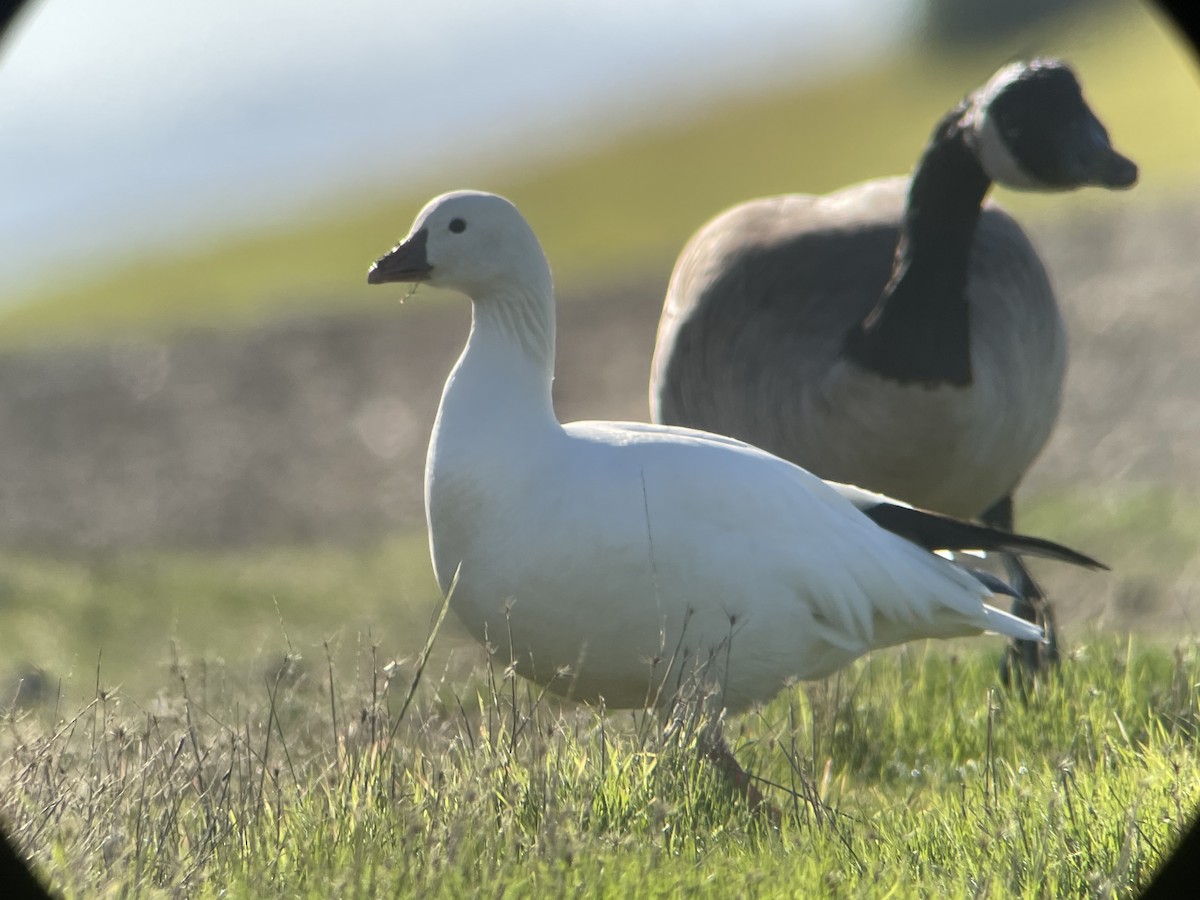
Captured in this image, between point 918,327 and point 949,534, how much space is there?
55.4 inches

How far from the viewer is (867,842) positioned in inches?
146

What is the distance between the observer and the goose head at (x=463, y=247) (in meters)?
4.64

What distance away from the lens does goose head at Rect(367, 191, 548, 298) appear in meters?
4.64

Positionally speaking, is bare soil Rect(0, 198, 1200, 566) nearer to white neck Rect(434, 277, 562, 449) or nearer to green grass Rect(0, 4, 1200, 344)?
green grass Rect(0, 4, 1200, 344)

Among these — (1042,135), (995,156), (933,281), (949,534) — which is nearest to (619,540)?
(949,534)

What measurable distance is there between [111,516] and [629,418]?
475 centimetres

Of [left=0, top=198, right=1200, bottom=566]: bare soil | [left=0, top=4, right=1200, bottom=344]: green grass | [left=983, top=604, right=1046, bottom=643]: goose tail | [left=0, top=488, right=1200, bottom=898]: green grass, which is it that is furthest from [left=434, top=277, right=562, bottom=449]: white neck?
[left=0, top=4, right=1200, bottom=344]: green grass

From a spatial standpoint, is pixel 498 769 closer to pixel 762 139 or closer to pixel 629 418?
pixel 629 418

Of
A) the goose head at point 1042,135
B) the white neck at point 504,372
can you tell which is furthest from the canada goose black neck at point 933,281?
the white neck at point 504,372

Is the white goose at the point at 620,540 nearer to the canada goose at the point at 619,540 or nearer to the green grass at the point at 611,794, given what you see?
the canada goose at the point at 619,540

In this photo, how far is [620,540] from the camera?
418 centimetres

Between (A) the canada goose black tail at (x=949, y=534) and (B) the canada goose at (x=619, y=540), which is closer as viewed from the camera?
(B) the canada goose at (x=619, y=540)

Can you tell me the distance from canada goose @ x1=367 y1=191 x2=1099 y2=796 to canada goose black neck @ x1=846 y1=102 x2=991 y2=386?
4.29ft

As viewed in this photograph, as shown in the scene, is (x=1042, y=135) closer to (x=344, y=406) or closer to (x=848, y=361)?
(x=848, y=361)
